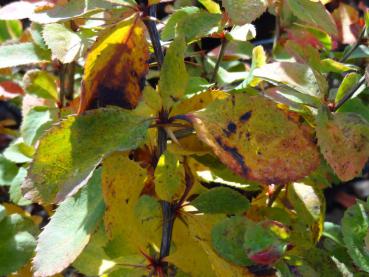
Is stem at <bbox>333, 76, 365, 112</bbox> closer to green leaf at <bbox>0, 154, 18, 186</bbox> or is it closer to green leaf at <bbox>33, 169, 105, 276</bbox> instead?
green leaf at <bbox>33, 169, 105, 276</bbox>

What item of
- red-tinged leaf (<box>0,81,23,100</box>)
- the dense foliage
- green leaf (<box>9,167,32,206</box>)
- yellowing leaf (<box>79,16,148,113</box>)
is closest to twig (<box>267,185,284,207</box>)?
the dense foliage

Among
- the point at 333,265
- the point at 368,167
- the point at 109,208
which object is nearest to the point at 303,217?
the point at 333,265

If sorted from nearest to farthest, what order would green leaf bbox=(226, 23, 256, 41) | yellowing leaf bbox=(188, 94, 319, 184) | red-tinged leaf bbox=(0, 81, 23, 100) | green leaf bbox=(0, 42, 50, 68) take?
yellowing leaf bbox=(188, 94, 319, 184) → green leaf bbox=(226, 23, 256, 41) → green leaf bbox=(0, 42, 50, 68) → red-tinged leaf bbox=(0, 81, 23, 100)

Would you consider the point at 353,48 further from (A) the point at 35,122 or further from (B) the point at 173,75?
(A) the point at 35,122

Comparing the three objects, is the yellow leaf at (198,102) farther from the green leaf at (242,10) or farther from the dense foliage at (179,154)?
the green leaf at (242,10)

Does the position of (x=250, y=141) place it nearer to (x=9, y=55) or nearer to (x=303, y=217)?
(x=303, y=217)
